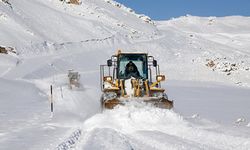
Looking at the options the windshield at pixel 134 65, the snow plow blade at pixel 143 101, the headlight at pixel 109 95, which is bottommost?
the snow plow blade at pixel 143 101

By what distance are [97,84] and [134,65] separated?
13141 mm

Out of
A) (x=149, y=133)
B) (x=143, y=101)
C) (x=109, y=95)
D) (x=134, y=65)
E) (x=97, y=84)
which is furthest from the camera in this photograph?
(x=97, y=84)

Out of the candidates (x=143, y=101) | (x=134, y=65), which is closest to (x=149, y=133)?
(x=143, y=101)

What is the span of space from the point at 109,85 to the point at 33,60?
21269 mm

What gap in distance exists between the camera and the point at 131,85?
14.4 m

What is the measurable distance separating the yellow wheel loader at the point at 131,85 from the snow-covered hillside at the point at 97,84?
0.50 metres

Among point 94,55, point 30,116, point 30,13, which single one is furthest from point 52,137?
point 30,13

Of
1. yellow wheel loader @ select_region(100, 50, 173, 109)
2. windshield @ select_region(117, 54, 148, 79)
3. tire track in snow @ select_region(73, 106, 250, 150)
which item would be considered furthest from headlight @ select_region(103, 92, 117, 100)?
windshield @ select_region(117, 54, 148, 79)

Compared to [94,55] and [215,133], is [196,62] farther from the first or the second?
[215,133]

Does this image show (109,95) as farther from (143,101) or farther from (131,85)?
(143,101)

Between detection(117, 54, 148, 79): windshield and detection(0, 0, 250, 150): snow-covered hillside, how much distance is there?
1.51 meters

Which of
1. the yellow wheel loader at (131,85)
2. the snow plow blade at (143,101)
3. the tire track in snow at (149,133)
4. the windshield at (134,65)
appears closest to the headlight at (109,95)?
the yellow wheel loader at (131,85)

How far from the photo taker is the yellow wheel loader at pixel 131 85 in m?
13.0

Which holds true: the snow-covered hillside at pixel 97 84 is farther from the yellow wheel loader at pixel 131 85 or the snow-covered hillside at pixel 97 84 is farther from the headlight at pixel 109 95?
the headlight at pixel 109 95
